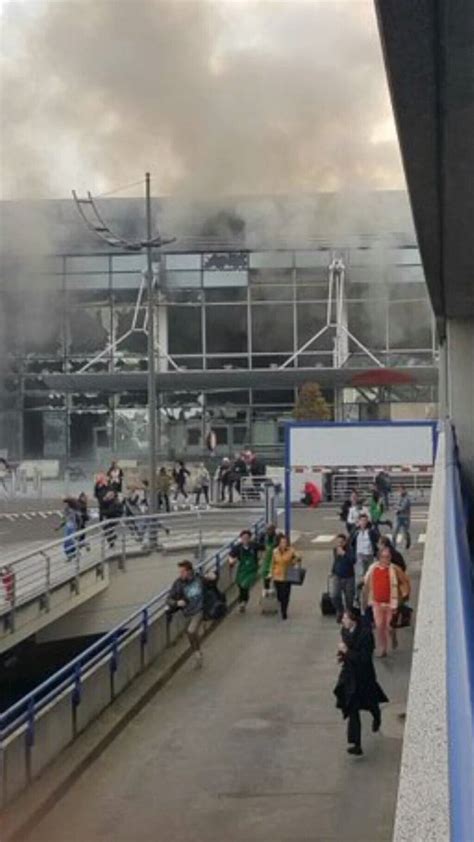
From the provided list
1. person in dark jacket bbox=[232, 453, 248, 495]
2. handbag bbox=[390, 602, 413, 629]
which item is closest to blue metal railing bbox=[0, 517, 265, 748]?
handbag bbox=[390, 602, 413, 629]

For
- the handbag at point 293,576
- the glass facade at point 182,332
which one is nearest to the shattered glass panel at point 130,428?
the glass facade at point 182,332

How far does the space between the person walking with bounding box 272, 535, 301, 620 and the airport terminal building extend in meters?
21.5

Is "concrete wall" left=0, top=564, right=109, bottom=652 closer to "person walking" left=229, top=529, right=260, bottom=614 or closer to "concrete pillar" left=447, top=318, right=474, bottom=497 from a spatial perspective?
"person walking" left=229, top=529, right=260, bottom=614

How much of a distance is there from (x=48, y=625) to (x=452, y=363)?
Answer: 606cm

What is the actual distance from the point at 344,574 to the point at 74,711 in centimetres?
403

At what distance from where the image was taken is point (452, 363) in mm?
13922

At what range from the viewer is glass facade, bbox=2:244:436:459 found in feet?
114

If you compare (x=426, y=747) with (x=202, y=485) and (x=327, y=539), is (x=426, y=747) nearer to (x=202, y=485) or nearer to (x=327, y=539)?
(x=327, y=539)

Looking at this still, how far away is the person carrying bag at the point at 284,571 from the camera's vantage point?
1195 centimetres

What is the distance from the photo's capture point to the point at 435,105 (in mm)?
4531

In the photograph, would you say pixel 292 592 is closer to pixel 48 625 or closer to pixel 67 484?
pixel 48 625

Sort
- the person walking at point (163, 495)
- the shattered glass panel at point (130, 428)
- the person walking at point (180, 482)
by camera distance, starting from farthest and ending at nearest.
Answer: the shattered glass panel at point (130, 428), the person walking at point (180, 482), the person walking at point (163, 495)

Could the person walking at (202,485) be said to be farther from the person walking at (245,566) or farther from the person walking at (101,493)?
the person walking at (245,566)

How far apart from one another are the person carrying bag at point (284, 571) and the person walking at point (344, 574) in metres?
0.46
